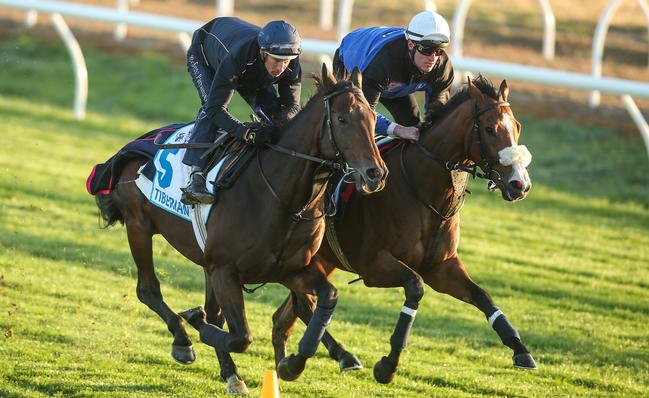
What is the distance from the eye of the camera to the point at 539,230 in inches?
498

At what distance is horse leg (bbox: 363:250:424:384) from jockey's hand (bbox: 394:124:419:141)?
74cm

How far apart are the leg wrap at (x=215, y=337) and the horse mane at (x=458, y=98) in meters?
1.87

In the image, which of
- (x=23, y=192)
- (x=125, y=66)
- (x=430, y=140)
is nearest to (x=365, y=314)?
(x=430, y=140)

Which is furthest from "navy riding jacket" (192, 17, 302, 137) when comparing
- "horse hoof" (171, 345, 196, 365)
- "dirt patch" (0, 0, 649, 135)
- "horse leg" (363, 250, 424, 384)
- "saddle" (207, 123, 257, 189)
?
"dirt patch" (0, 0, 649, 135)

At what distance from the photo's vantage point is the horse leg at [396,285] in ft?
21.1

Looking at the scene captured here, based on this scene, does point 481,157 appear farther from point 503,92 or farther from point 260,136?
point 260,136

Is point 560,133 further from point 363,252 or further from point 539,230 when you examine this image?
point 363,252

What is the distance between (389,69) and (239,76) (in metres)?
1.02

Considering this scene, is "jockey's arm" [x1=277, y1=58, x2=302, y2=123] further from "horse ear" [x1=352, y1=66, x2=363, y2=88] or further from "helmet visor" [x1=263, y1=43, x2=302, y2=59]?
"horse ear" [x1=352, y1=66, x2=363, y2=88]

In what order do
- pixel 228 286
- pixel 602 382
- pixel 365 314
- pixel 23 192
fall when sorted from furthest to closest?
pixel 23 192, pixel 365 314, pixel 602 382, pixel 228 286

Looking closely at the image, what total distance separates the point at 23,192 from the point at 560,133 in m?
7.69

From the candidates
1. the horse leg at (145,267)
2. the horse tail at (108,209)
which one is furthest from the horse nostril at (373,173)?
the horse tail at (108,209)

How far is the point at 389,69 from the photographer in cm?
682

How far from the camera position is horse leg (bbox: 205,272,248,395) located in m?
6.71
